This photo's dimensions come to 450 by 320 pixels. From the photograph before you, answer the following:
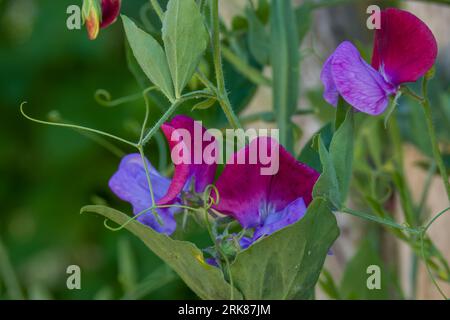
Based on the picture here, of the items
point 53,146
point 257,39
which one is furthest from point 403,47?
point 53,146

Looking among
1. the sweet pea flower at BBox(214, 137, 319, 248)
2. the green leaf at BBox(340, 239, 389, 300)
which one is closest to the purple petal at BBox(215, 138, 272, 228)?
the sweet pea flower at BBox(214, 137, 319, 248)

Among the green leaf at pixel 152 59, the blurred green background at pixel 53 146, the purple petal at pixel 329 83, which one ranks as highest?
the green leaf at pixel 152 59

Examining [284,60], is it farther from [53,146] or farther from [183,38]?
[53,146]

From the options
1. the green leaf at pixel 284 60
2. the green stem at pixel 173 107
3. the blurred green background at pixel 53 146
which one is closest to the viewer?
the green stem at pixel 173 107

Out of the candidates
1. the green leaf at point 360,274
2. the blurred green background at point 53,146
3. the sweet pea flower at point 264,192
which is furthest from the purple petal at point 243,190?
the blurred green background at point 53,146

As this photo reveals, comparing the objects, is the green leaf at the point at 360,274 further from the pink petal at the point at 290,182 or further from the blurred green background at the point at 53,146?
the blurred green background at the point at 53,146

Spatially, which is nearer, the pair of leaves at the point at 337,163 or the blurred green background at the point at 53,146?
the pair of leaves at the point at 337,163
